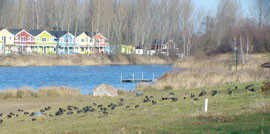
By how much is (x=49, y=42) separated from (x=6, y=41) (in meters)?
10.4

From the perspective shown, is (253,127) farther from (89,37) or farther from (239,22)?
(89,37)

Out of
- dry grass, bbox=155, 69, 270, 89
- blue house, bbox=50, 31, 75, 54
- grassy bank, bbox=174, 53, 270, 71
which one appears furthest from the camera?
blue house, bbox=50, 31, 75, 54

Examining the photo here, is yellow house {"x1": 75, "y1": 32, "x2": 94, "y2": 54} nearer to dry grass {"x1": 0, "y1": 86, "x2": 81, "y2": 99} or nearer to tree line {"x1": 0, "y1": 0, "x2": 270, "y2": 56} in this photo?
tree line {"x1": 0, "y1": 0, "x2": 270, "y2": 56}

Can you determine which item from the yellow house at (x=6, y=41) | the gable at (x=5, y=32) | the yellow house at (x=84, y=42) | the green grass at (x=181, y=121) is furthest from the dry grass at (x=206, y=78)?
the yellow house at (x=84, y=42)

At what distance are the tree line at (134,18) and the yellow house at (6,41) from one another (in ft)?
30.4

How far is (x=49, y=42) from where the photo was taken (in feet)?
343

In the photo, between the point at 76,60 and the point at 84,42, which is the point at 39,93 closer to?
the point at 76,60

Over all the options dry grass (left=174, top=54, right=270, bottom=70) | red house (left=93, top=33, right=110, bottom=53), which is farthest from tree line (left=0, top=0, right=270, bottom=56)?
dry grass (left=174, top=54, right=270, bottom=70)

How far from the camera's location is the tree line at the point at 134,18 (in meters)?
101

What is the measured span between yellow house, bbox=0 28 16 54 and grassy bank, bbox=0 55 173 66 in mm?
13158

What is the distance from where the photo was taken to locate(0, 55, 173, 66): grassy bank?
8412cm

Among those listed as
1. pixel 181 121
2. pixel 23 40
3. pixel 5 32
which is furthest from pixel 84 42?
pixel 181 121

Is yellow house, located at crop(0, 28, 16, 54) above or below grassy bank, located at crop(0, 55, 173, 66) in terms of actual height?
above

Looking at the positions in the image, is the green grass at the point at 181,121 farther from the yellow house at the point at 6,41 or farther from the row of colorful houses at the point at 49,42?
the yellow house at the point at 6,41
